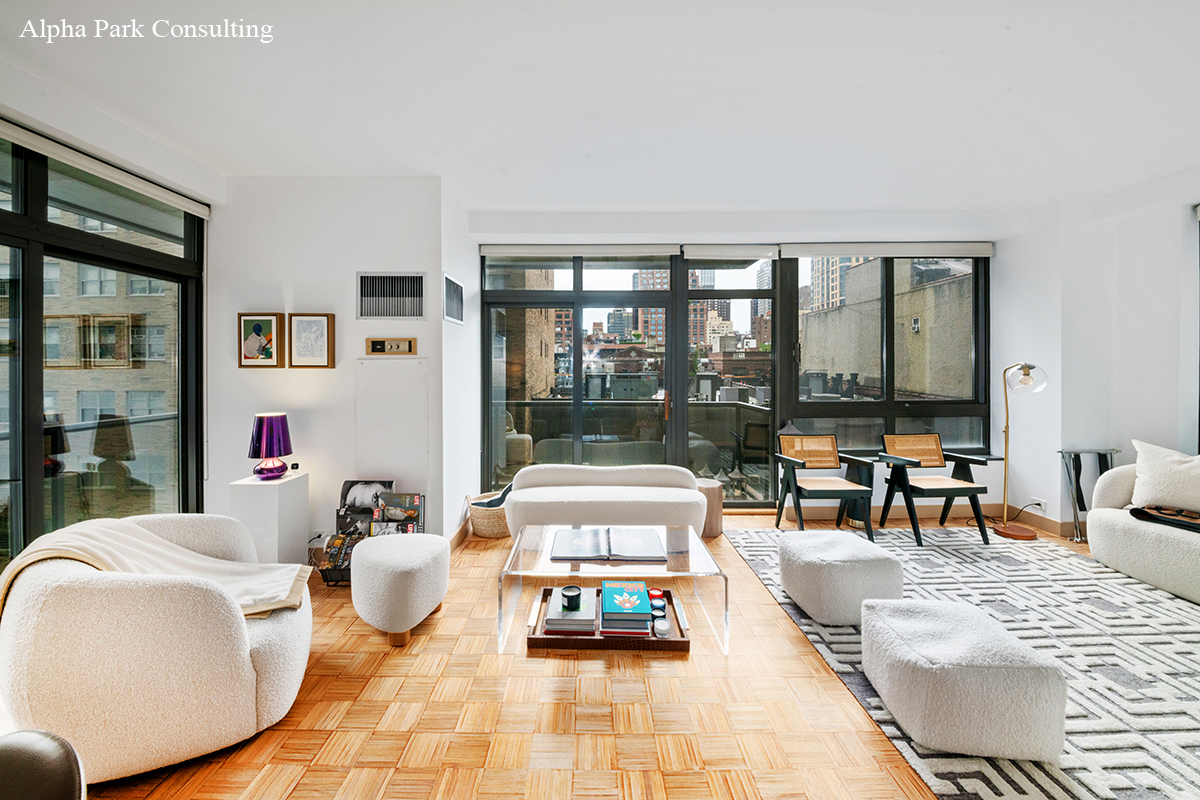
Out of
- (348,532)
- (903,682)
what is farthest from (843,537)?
(348,532)

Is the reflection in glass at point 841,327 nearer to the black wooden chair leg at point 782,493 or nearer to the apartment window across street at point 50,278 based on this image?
the black wooden chair leg at point 782,493

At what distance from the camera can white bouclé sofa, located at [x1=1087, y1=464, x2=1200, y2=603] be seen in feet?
10.3

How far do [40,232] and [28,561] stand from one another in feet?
6.35

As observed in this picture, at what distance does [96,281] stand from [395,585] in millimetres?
2554

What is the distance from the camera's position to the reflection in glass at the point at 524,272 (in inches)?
202

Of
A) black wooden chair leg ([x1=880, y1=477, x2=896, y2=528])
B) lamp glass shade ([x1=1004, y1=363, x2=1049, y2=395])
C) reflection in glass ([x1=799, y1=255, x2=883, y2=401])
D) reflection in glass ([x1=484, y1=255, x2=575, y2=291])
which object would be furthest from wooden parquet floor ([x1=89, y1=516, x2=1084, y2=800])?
reflection in glass ([x1=484, y1=255, x2=575, y2=291])

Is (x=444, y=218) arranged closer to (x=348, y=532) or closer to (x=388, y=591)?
(x=348, y=532)

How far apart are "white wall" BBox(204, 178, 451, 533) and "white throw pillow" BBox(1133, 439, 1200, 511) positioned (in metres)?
4.82

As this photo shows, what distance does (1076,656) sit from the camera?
2527 mm

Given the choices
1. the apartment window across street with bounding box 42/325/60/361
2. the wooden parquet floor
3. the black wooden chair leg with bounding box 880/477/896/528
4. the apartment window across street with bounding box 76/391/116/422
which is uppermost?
the apartment window across street with bounding box 42/325/60/361

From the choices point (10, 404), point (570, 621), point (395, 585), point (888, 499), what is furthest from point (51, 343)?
point (888, 499)

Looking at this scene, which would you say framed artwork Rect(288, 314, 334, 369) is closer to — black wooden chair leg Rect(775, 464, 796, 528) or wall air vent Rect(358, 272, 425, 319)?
wall air vent Rect(358, 272, 425, 319)

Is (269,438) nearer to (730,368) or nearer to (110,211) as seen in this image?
(110,211)

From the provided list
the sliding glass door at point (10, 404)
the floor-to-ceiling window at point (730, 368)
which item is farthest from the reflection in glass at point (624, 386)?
the sliding glass door at point (10, 404)
